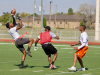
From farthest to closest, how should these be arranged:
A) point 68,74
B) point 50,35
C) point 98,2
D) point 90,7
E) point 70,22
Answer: point 70,22, point 90,7, point 98,2, point 50,35, point 68,74

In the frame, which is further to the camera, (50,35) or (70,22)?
(70,22)

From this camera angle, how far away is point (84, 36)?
8.30m

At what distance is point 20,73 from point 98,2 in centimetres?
2238

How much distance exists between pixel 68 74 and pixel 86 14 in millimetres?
77594

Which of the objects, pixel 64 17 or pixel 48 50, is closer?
pixel 48 50

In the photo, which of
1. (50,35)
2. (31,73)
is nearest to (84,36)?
(50,35)

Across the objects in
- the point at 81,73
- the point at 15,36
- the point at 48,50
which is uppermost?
the point at 15,36

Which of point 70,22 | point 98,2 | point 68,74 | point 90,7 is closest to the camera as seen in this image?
point 68,74

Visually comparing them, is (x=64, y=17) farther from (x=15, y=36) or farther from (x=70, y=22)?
(x=15, y=36)

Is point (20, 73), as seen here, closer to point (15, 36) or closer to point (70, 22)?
point (15, 36)

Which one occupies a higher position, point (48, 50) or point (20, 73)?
point (48, 50)

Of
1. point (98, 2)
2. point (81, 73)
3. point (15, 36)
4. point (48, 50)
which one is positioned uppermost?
point (98, 2)

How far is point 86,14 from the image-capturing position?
3297 inches

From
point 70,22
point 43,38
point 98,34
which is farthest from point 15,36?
point 70,22
